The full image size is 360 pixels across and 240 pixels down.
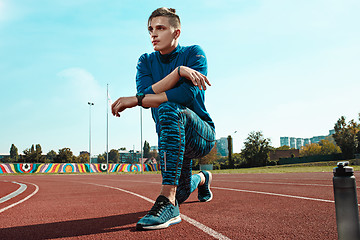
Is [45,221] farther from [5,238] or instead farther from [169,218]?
[169,218]

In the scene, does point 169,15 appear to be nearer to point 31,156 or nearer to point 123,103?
A: point 123,103

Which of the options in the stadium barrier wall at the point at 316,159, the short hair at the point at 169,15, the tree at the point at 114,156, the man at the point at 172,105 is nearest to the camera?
the man at the point at 172,105

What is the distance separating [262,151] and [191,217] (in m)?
69.9

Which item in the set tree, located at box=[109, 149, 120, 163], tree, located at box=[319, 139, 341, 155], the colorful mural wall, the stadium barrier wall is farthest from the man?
tree, located at box=[109, 149, 120, 163]

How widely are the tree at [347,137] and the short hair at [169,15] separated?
6719 cm

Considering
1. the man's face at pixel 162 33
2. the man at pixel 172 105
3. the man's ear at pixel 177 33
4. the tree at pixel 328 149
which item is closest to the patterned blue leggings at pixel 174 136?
the man at pixel 172 105

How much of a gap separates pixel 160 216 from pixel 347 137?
7061cm

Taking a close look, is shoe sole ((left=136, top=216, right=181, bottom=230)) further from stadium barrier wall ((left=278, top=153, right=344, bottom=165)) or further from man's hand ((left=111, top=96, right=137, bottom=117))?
stadium barrier wall ((left=278, top=153, right=344, bottom=165))

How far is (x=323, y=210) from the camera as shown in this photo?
3.07 m

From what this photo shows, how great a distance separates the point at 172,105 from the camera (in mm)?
2562

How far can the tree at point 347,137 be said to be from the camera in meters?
60.1

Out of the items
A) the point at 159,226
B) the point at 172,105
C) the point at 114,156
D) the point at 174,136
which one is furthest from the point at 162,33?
the point at 114,156

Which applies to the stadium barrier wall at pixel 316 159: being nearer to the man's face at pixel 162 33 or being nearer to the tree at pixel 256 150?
the tree at pixel 256 150

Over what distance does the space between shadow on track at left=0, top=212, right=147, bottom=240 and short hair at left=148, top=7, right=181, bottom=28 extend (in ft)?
7.03
